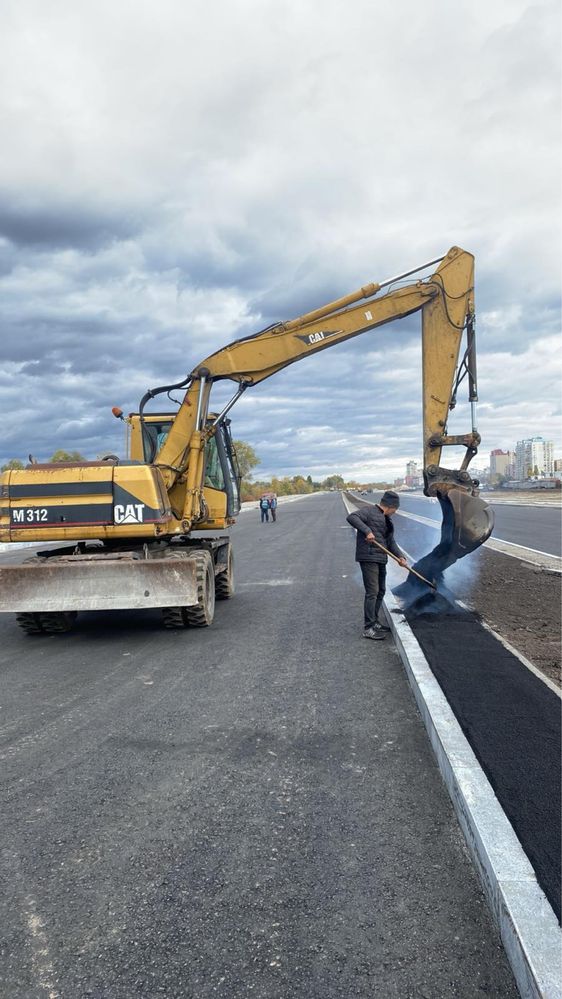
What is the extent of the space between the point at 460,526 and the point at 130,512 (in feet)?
14.5

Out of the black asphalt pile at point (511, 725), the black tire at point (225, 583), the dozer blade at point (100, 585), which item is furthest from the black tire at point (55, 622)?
the black asphalt pile at point (511, 725)

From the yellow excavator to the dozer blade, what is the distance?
12mm

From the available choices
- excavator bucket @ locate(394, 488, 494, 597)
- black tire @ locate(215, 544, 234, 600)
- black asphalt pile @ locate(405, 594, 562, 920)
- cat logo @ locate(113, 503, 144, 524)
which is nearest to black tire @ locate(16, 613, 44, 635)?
cat logo @ locate(113, 503, 144, 524)

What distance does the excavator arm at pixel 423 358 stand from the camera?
29.8 ft

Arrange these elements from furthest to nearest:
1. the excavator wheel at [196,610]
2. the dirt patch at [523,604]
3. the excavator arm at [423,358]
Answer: the excavator arm at [423,358]
the excavator wheel at [196,610]
the dirt patch at [523,604]

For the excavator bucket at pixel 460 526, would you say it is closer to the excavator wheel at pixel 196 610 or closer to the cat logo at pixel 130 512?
the excavator wheel at pixel 196 610

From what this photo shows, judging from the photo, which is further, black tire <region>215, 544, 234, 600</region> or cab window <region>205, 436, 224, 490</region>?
black tire <region>215, 544, 234, 600</region>

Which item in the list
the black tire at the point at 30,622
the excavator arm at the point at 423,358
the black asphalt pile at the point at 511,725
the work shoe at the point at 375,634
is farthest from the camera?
the excavator arm at the point at 423,358

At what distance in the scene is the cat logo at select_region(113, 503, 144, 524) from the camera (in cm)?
789

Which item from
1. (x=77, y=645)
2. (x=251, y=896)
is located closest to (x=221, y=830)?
(x=251, y=896)

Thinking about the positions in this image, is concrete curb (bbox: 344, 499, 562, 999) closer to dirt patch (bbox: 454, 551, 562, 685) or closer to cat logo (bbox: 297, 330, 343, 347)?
dirt patch (bbox: 454, 551, 562, 685)

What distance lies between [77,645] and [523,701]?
5163 millimetres

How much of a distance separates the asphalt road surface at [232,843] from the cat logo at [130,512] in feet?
6.97

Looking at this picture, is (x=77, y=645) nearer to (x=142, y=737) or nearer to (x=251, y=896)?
Answer: (x=142, y=737)
